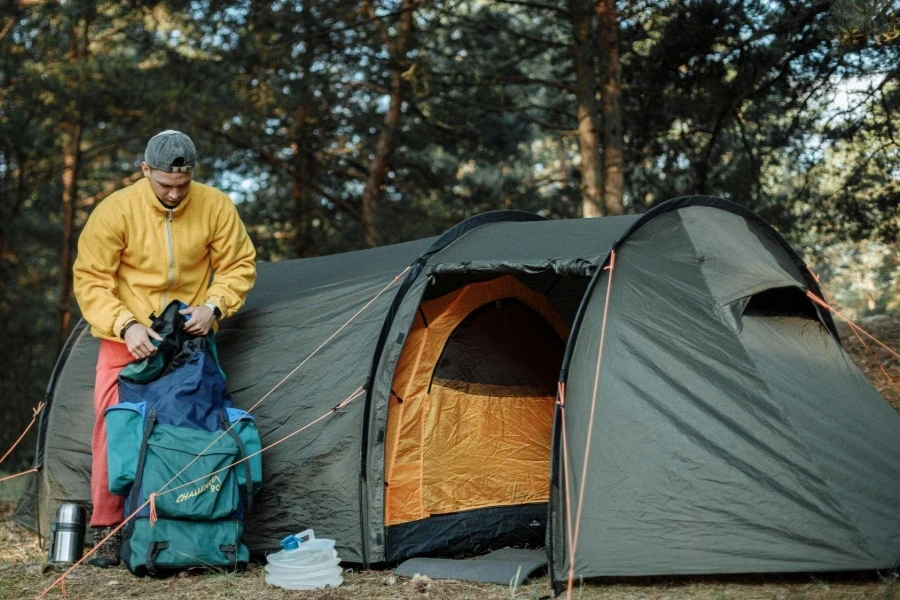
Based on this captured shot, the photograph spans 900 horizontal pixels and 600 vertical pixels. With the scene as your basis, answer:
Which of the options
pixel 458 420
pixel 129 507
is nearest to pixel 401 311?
pixel 458 420

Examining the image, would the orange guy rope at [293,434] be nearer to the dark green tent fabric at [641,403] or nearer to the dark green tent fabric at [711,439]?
the dark green tent fabric at [641,403]

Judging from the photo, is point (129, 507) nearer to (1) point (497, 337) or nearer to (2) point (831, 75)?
(1) point (497, 337)

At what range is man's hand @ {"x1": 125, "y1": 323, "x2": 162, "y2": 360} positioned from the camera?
171 inches

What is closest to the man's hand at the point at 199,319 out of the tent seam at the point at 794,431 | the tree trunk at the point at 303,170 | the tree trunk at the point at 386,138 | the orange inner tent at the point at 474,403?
the orange inner tent at the point at 474,403

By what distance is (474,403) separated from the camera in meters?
5.02

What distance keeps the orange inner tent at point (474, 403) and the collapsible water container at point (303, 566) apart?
39cm

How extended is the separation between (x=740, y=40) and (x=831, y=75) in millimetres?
810

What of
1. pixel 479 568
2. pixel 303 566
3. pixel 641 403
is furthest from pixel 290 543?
pixel 641 403

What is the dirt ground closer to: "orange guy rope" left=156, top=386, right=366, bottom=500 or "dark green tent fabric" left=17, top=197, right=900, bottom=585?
"dark green tent fabric" left=17, top=197, right=900, bottom=585

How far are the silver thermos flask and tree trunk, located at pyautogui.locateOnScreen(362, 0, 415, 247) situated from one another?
660cm

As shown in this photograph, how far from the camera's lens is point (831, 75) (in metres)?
7.84

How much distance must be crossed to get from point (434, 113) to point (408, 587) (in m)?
6.75

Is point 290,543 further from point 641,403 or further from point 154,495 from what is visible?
point 641,403

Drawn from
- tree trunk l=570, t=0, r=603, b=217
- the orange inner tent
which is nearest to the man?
the orange inner tent
